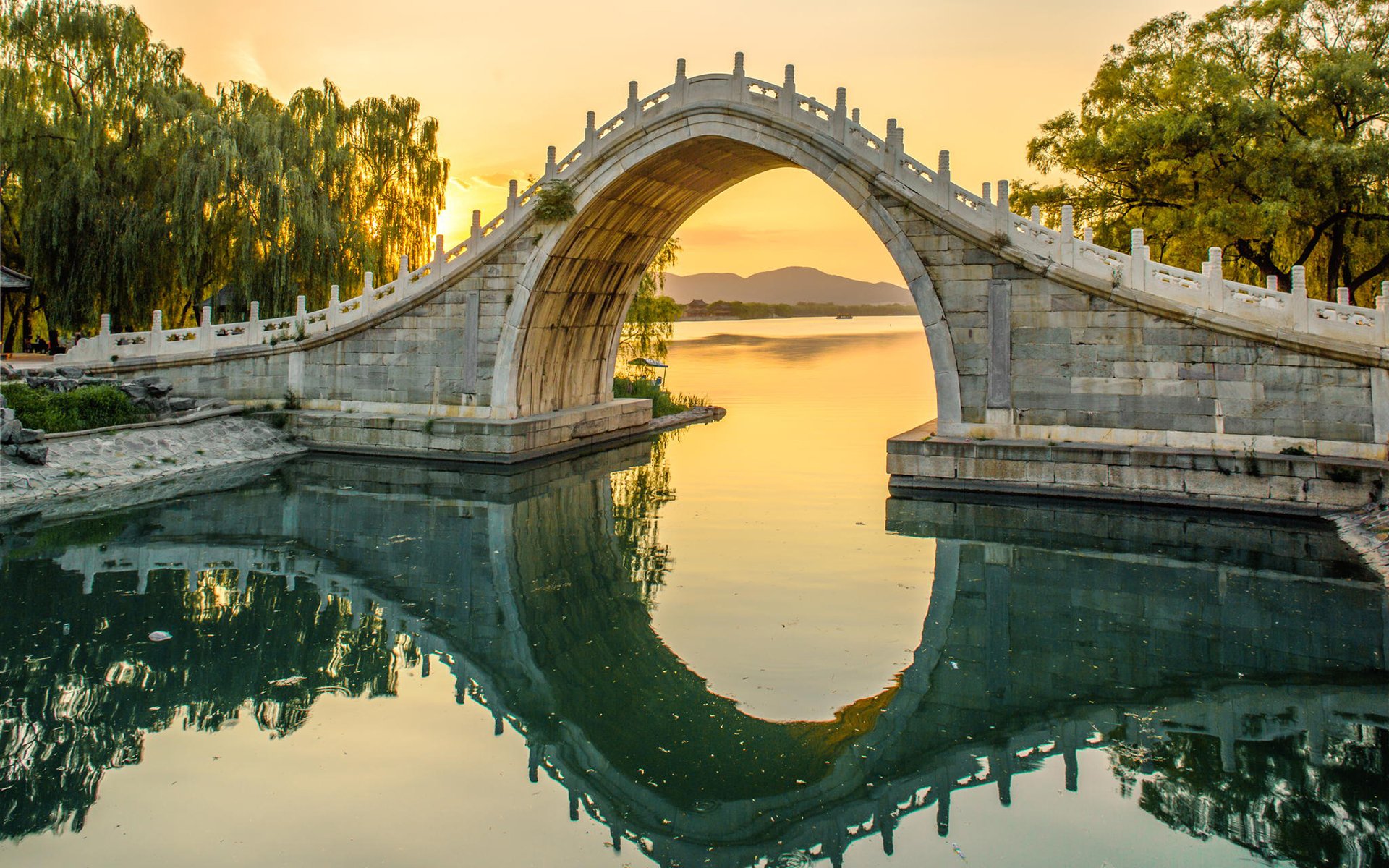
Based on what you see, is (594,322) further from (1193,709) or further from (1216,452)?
(1193,709)

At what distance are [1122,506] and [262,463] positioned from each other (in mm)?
15608

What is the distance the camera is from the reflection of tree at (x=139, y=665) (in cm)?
744

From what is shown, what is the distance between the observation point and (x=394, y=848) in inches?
249

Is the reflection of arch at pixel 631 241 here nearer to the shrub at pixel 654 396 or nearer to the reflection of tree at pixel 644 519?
the reflection of tree at pixel 644 519

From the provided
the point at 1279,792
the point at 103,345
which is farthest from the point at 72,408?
the point at 1279,792

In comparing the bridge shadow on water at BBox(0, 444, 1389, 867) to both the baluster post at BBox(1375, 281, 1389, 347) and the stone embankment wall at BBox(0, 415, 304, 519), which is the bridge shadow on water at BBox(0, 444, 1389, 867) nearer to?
the stone embankment wall at BBox(0, 415, 304, 519)

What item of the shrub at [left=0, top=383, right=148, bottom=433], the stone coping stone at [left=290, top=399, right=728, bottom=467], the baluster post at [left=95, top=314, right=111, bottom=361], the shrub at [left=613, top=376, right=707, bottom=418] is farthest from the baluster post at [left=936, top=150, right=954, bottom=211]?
the baluster post at [left=95, top=314, right=111, bottom=361]

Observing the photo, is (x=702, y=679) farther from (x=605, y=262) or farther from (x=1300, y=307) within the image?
(x=605, y=262)

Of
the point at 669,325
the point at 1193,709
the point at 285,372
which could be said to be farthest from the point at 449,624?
the point at 669,325

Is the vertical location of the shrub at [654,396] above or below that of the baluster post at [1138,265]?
below

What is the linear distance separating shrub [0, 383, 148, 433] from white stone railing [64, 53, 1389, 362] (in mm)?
3142

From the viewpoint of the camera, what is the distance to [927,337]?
1738 centimetres

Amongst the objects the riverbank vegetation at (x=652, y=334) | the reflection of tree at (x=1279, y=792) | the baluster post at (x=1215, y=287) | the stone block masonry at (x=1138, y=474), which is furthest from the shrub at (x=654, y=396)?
the reflection of tree at (x=1279, y=792)

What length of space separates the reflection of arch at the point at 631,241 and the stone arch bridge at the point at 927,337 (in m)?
0.06
